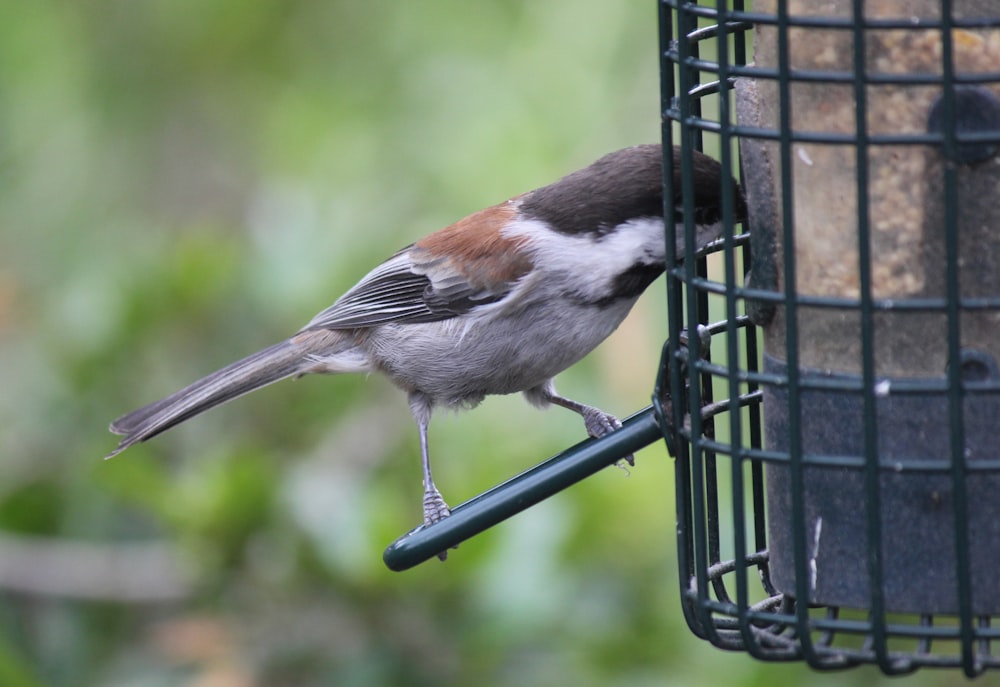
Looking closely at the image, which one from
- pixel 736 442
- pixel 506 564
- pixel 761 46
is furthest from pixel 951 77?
pixel 506 564

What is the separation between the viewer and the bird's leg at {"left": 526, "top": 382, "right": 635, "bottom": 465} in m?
5.18

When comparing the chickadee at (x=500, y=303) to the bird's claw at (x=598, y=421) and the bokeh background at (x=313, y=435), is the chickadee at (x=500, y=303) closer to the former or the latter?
the bird's claw at (x=598, y=421)

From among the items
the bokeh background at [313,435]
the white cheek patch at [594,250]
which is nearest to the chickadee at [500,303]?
the white cheek patch at [594,250]

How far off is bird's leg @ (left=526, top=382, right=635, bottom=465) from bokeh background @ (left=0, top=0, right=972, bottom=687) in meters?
0.35

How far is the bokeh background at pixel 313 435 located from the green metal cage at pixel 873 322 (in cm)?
199

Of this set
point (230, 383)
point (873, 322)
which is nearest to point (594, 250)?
point (873, 322)

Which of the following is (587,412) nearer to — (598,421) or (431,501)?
(598,421)

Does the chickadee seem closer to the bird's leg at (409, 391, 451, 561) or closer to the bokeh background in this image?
the bird's leg at (409, 391, 451, 561)

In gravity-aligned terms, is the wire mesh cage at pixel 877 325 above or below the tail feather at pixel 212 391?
above

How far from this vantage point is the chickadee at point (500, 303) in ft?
13.9

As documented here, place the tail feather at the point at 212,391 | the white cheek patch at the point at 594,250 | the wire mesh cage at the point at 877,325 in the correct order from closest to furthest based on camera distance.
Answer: the wire mesh cage at the point at 877,325 < the white cheek patch at the point at 594,250 < the tail feather at the point at 212,391

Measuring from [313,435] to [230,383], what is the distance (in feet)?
3.51

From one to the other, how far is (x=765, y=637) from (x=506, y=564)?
1958 millimetres

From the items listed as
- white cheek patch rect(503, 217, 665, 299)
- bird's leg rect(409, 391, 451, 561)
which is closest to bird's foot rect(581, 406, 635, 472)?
bird's leg rect(409, 391, 451, 561)
